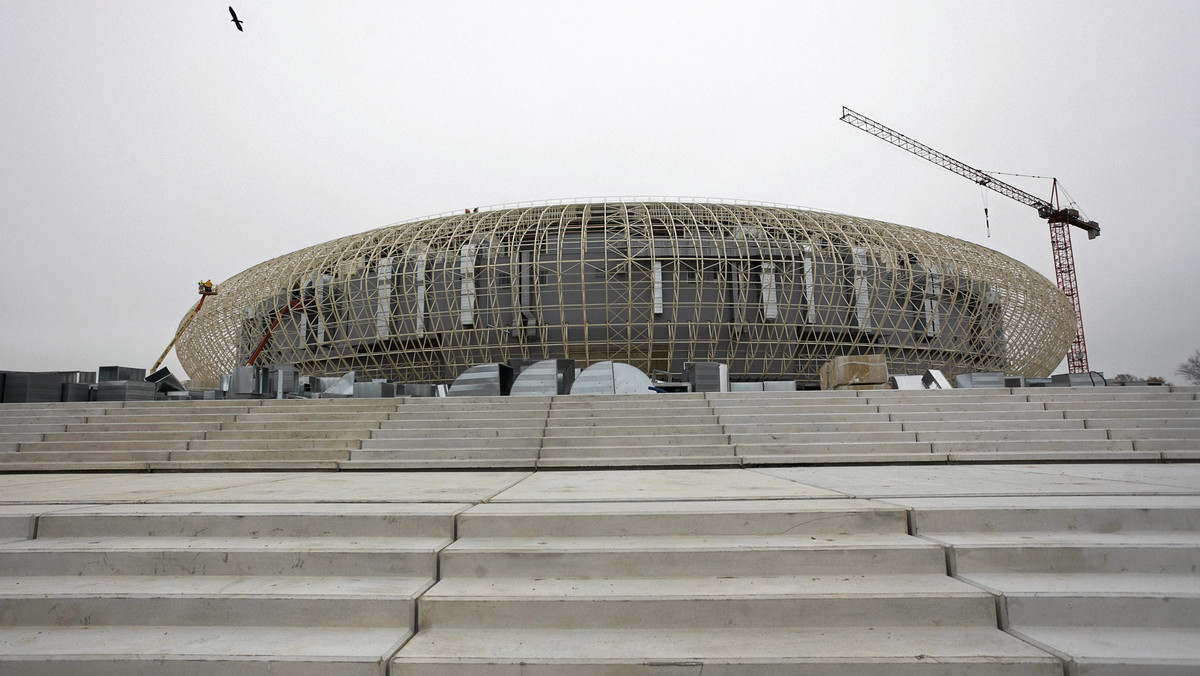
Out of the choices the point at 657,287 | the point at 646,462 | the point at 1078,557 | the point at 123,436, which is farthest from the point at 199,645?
the point at 657,287

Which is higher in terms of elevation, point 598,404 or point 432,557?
point 598,404

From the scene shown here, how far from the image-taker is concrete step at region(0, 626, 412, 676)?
2.42m

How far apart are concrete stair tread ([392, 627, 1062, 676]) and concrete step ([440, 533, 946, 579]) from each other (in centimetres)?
41

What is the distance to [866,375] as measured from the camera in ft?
53.5

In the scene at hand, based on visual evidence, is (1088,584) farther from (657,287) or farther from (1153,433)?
(657,287)

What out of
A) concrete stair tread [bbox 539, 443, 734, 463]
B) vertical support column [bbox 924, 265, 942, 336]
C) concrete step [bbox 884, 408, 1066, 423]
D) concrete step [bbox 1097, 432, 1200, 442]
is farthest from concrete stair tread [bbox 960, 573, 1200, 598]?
vertical support column [bbox 924, 265, 942, 336]

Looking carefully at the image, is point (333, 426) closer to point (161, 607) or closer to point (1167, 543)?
point (161, 607)

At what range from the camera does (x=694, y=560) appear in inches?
121

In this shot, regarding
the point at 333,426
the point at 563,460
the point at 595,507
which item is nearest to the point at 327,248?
the point at 333,426

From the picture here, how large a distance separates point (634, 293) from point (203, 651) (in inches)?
1305

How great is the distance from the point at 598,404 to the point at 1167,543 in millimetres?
7464

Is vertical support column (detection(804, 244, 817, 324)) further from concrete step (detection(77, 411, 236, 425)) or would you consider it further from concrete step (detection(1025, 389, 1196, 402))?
concrete step (detection(77, 411, 236, 425))

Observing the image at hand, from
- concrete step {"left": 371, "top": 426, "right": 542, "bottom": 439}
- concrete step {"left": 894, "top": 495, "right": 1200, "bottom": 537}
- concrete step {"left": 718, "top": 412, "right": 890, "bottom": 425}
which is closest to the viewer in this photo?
concrete step {"left": 894, "top": 495, "right": 1200, "bottom": 537}

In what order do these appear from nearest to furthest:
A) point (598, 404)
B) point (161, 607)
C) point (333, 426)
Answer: point (161, 607)
point (333, 426)
point (598, 404)
